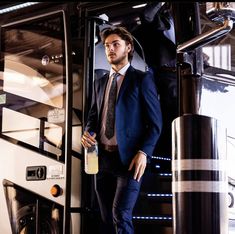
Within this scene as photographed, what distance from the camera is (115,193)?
9.45ft

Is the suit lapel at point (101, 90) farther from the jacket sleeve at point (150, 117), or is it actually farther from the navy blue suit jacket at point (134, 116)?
the jacket sleeve at point (150, 117)

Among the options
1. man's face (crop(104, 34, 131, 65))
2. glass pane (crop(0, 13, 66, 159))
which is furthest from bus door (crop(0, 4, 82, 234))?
man's face (crop(104, 34, 131, 65))

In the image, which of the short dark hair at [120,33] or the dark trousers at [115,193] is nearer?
the dark trousers at [115,193]

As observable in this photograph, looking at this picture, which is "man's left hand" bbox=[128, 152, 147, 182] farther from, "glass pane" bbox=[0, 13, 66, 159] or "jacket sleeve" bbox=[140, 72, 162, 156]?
"glass pane" bbox=[0, 13, 66, 159]

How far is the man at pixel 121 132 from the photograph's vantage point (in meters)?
2.82

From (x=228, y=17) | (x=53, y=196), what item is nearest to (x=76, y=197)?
(x=53, y=196)

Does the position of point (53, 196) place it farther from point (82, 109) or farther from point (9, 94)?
point (9, 94)

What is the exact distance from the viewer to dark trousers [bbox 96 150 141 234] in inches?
108

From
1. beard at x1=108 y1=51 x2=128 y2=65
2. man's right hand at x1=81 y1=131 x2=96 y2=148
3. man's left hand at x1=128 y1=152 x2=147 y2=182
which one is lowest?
man's left hand at x1=128 y1=152 x2=147 y2=182

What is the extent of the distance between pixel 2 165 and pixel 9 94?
487mm

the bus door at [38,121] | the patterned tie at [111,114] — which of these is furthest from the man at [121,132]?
the bus door at [38,121]

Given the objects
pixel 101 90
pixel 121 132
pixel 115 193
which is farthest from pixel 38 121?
pixel 115 193

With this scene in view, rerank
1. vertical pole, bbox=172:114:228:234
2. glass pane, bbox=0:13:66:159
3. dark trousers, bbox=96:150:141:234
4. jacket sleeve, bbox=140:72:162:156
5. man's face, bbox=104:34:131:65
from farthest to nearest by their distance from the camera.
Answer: glass pane, bbox=0:13:66:159, man's face, bbox=104:34:131:65, jacket sleeve, bbox=140:72:162:156, dark trousers, bbox=96:150:141:234, vertical pole, bbox=172:114:228:234

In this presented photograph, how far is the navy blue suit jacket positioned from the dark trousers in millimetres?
86
